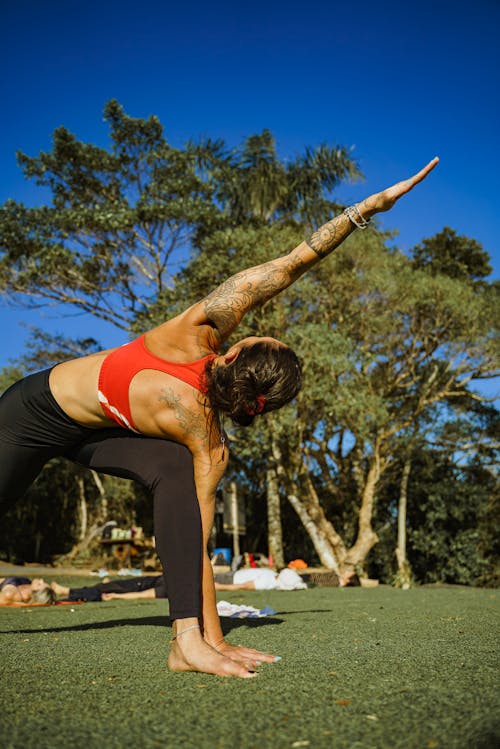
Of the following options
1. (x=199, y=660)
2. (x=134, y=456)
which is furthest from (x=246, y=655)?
(x=134, y=456)

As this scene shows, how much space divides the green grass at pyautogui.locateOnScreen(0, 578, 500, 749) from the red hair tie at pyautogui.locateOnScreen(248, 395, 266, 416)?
3.06 feet

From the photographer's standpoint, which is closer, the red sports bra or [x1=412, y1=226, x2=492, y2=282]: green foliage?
the red sports bra

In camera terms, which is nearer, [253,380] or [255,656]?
[255,656]

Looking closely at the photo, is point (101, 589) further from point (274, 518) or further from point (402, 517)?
point (402, 517)

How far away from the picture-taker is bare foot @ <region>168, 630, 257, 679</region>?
208 cm

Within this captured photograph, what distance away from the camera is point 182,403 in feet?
8.13

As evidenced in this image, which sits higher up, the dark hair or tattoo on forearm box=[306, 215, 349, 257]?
tattoo on forearm box=[306, 215, 349, 257]

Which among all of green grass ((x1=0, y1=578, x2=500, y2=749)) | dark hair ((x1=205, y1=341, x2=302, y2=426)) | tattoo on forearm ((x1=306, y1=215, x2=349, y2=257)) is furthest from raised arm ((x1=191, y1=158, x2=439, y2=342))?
green grass ((x1=0, y1=578, x2=500, y2=749))

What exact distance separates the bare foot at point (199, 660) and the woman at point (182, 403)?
78 millimetres

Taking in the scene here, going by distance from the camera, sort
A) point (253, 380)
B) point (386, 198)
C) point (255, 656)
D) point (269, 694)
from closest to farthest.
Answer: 1. point (269, 694)
2. point (255, 656)
3. point (253, 380)
4. point (386, 198)

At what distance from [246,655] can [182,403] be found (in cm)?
98

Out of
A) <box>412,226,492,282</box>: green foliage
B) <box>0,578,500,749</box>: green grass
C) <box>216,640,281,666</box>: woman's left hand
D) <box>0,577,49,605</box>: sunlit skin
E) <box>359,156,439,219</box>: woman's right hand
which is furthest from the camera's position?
<box>412,226,492,282</box>: green foliage

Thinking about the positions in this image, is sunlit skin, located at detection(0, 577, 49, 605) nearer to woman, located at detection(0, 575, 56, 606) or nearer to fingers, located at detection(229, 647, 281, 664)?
woman, located at detection(0, 575, 56, 606)

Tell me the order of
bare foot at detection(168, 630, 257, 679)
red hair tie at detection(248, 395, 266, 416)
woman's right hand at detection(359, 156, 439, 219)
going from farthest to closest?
1. woman's right hand at detection(359, 156, 439, 219)
2. red hair tie at detection(248, 395, 266, 416)
3. bare foot at detection(168, 630, 257, 679)
